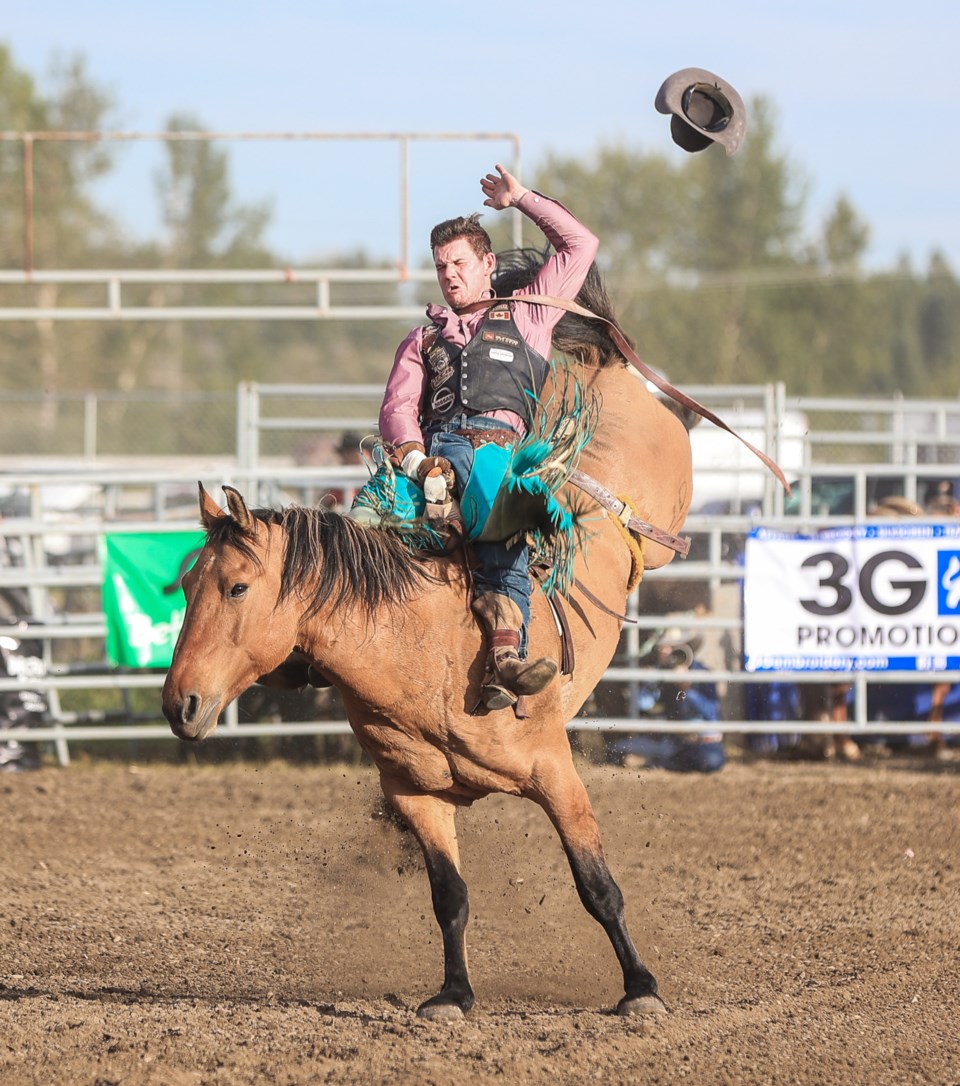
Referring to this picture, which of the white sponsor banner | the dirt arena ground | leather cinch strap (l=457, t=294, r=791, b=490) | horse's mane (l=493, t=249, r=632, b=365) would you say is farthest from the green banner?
leather cinch strap (l=457, t=294, r=791, b=490)

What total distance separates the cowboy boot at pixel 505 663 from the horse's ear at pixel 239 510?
72 centimetres

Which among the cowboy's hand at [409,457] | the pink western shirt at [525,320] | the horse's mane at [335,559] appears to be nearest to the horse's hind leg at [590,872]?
the horse's mane at [335,559]

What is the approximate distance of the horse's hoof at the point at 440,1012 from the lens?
4.12 metres

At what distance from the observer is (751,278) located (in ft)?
150

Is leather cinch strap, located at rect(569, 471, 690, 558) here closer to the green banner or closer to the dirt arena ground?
the dirt arena ground

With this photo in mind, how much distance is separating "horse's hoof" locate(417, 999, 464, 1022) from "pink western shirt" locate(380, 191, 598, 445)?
164cm

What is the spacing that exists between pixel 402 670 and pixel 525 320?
1.22 m

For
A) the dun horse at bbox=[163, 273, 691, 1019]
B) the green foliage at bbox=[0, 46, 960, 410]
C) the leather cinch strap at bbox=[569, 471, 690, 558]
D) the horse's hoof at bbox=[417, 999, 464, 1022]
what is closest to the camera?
the dun horse at bbox=[163, 273, 691, 1019]

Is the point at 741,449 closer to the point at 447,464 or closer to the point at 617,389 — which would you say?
the point at 617,389

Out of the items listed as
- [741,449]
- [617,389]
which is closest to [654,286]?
[741,449]

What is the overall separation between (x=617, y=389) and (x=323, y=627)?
1871 mm

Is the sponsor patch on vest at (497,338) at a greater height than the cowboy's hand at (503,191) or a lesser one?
lesser

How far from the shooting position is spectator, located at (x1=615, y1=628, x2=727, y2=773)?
29.2ft

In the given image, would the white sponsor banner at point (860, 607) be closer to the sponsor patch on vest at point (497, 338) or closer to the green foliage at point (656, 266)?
the sponsor patch on vest at point (497, 338)
